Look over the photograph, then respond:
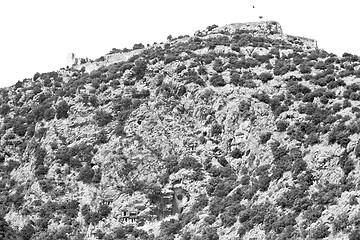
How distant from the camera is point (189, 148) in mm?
85812

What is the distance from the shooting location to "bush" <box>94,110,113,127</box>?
90562 millimetres

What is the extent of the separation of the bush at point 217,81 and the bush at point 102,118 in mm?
11437

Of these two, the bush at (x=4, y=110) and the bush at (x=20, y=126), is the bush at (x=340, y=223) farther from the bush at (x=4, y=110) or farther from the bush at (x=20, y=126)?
the bush at (x=4, y=110)

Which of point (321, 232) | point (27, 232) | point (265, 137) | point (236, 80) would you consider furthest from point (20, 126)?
point (321, 232)

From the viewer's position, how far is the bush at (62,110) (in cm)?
9325

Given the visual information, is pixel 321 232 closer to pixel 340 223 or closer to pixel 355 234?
pixel 340 223

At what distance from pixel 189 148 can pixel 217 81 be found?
960 cm

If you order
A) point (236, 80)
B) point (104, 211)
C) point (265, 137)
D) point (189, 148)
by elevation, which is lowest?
point (104, 211)

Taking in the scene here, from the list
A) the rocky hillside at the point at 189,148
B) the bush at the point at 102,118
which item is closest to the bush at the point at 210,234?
the rocky hillside at the point at 189,148

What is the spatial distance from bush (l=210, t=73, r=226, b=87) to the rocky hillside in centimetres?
13

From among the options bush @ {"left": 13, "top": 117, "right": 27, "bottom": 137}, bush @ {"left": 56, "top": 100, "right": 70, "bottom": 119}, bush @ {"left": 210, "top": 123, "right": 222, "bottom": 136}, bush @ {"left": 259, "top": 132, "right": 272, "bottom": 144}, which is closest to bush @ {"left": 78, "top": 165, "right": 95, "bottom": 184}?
bush @ {"left": 56, "top": 100, "right": 70, "bottom": 119}

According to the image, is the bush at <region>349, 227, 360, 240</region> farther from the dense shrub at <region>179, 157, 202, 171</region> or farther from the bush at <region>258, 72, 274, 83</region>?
the bush at <region>258, 72, 274, 83</region>

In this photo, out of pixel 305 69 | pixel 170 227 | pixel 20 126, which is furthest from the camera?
pixel 20 126

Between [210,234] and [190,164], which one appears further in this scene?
[190,164]
